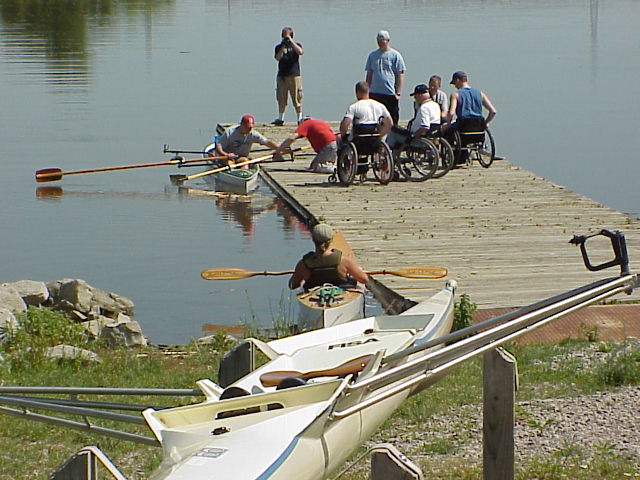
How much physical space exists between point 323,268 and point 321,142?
8040 mm

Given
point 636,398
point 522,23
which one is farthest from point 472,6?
point 636,398

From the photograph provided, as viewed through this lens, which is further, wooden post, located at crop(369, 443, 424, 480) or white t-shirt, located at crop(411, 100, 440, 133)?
white t-shirt, located at crop(411, 100, 440, 133)

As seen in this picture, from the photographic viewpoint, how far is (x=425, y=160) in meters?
17.3

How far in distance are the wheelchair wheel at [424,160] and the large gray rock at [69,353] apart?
8478 mm

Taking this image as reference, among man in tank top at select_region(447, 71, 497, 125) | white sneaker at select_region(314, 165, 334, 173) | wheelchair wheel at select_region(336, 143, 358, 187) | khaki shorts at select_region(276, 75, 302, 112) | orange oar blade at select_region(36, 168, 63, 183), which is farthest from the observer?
A: khaki shorts at select_region(276, 75, 302, 112)

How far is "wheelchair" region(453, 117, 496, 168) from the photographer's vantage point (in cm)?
1692

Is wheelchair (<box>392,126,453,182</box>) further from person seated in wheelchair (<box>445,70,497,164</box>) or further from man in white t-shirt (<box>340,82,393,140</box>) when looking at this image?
man in white t-shirt (<box>340,82,393,140</box>)

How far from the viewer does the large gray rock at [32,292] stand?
1205cm

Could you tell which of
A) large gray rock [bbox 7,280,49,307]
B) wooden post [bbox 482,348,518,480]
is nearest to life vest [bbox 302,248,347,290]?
large gray rock [bbox 7,280,49,307]

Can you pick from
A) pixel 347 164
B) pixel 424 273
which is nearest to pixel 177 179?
pixel 347 164

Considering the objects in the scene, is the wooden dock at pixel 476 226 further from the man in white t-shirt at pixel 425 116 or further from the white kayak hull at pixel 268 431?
the white kayak hull at pixel 268 431

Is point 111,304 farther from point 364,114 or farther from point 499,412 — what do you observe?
point 499,412

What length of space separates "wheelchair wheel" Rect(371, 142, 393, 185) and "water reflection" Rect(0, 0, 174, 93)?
1949cm

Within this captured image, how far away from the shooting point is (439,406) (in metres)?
7.13
